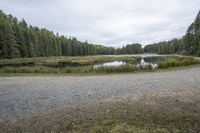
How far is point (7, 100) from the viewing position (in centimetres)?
645

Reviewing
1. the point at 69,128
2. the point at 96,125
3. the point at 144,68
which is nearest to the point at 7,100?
the point at 69,128

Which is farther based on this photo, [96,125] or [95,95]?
[95,95]

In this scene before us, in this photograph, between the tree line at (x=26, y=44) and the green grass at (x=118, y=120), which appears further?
the tree line at (x=26, y=44)

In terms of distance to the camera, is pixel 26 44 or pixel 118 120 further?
pixel 26 44

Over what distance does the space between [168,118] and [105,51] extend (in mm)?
122087

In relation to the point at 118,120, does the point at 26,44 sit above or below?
above

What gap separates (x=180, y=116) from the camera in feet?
14.3

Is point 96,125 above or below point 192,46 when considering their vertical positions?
below

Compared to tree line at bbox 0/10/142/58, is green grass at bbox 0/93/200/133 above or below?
below

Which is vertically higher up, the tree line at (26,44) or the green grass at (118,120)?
the tree line at (26,44)

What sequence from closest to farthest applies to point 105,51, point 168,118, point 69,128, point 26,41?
point 69,128 < point 168,118 < point 26,41 < point 105,51

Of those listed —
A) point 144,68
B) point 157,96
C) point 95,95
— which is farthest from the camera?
point 144,68

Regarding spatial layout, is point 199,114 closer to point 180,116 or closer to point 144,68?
point 180,116

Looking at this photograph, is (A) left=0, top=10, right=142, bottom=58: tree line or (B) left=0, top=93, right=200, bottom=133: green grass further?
(A) left=0, top=10, right=142, bottom=58: tree line
